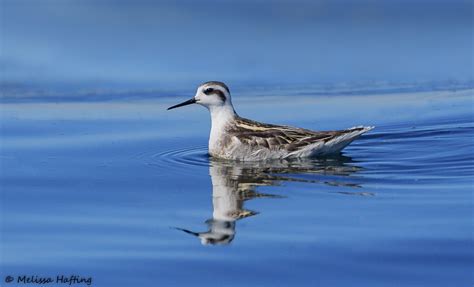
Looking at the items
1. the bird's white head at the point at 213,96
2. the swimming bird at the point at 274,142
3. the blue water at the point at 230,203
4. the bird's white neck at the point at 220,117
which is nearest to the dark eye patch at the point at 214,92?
the bird's white head at the point at 213,96

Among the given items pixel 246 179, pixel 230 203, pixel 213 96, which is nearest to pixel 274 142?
pixel 213 96

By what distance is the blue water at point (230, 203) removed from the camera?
29.3ft

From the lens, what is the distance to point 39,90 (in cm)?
2045

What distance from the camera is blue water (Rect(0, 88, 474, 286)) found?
352 inches

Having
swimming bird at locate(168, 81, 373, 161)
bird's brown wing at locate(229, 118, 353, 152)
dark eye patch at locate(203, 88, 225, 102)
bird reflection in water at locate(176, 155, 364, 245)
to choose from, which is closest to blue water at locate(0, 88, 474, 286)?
bird reflection in water at locate(176, 155, 364, 245)

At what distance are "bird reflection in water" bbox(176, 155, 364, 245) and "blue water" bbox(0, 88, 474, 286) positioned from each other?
3 cm

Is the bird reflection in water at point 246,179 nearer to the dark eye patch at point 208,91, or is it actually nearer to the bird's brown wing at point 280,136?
the bird's brown wing at point 280,136

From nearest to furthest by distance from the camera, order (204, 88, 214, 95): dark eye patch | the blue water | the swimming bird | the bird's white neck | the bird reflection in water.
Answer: the blue water, the bird reflection in water, the swimming bird, the bird's white neck, (204, 88, 214, 95): dark eye patch

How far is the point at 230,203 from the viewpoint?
11.3m

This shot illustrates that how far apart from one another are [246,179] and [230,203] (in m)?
1.62

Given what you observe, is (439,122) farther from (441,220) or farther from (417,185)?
(441,220)

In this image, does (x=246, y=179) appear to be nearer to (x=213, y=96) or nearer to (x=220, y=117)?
(x=220, y=117)

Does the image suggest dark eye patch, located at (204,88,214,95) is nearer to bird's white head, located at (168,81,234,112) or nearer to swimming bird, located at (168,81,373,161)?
bird's white head, located at (168,81,234,112)

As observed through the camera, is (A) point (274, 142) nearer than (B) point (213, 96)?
Yes
